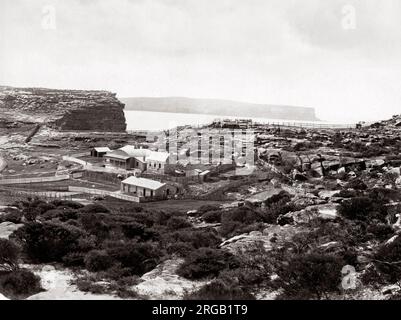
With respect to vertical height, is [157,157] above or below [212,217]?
above

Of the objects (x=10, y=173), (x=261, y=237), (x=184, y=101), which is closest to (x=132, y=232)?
(x=261, y=237)

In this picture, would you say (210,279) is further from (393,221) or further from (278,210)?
(278,210)

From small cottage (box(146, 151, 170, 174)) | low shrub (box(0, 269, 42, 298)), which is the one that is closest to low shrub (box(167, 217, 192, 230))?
low shrub (box(0, 269, 42, 298))

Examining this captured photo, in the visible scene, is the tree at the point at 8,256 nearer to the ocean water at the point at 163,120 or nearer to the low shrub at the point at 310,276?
the low shrub at the point at 310,276

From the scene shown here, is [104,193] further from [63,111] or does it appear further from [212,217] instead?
[63,111]

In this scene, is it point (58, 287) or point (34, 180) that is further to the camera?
point (34, 180)

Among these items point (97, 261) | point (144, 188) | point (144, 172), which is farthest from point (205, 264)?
point (144, 172)

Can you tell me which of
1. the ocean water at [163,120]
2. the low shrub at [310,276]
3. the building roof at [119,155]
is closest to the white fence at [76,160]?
the building roof at [119,155]
